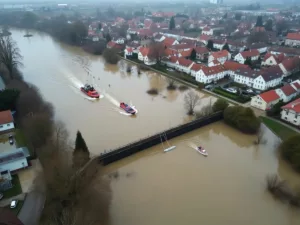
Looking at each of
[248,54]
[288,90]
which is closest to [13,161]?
[288,90]

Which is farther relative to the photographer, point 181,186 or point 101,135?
point 101,135

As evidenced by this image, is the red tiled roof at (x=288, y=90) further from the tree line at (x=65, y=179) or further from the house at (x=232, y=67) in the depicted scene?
the tree line at (x=65, y=179)

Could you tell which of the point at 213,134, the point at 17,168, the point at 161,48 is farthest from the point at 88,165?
the point at 161,48

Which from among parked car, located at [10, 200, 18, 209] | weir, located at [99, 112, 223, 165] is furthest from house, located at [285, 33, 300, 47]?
parked car, located at [10, 200, 18, 209]

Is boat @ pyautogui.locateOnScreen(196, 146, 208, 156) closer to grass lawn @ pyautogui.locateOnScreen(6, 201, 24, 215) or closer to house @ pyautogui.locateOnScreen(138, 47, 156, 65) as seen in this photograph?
grass lawn @ pyautogui.locateOnScreen(6, 201, 24, 215)

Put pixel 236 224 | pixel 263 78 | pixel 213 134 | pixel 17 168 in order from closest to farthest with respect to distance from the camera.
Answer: pixel 236 224, pixel 17 168, pixel 213 134, pixel 263 78

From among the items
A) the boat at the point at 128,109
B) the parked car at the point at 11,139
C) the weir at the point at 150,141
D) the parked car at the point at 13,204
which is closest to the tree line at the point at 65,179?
the parked car at the point at 11,139

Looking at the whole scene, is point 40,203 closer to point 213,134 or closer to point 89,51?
point 213,134

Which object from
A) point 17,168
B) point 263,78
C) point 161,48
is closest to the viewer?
point 17,168
